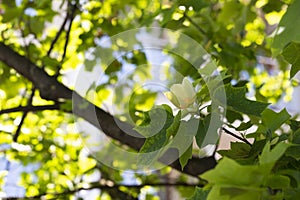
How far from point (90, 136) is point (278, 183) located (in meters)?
0.68

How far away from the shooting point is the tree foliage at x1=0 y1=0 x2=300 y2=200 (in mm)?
567

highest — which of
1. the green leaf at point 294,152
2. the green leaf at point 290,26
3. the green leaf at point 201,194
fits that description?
the green leaf at point 290,26

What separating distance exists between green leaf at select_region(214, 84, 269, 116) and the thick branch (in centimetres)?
39

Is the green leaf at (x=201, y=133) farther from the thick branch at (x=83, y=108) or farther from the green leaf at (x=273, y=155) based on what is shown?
the thick branch at (x=83, y=108)

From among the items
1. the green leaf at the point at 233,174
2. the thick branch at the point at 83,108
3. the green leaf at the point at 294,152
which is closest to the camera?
the green leaf at the point at 233,174

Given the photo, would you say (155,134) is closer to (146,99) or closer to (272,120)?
(272,120)

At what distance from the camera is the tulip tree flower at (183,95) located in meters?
0.58

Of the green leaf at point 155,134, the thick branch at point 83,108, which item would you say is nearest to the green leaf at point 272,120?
the green leaf at point 155,134

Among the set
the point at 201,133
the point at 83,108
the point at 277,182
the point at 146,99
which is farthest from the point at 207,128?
the point at 146,99

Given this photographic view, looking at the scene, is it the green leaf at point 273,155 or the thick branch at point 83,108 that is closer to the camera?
the green leaf at point 273,155

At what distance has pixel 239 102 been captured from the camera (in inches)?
22.9

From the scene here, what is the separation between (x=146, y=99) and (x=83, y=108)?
474 millimetres

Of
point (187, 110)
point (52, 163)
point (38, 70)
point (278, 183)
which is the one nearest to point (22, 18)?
point (38, 70)

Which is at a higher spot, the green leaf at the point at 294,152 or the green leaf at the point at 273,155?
the green leaf at the point at 294,152
